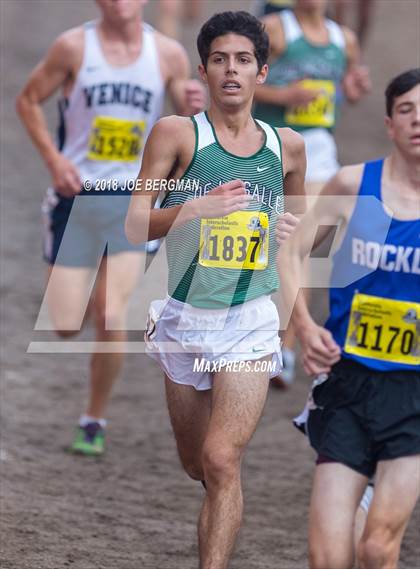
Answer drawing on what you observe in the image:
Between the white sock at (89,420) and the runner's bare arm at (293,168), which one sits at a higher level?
the runner's bare arm at (293,168)

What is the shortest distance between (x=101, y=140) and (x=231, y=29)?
2.41 meters

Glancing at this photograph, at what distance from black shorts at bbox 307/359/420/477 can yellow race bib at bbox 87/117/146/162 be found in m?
2.64

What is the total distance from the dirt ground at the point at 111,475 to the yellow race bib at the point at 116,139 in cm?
155

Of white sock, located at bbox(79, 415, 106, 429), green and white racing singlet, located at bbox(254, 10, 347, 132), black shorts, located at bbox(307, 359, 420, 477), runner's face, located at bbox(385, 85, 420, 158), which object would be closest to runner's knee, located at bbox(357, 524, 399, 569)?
black shorts, located at bbox(307, 359, 420, 477)

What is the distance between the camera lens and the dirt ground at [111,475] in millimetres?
5504

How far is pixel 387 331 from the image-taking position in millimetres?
4598

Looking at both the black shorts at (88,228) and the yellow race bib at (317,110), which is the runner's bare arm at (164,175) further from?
the yellow race bib at (317,110)

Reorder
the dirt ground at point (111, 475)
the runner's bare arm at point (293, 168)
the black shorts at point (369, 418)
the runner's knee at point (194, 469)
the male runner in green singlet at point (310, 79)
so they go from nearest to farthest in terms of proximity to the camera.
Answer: the black shorts at point (369, 418)
the runner's bare arm at point (293, 168)
the runner's knee at point (194, 469)
the dirt ground at point (111, 475)
the male runner in green singlet at point (310, 79)

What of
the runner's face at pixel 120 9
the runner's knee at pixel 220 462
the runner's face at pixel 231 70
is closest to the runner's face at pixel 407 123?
the runner's face at pixel 231 70

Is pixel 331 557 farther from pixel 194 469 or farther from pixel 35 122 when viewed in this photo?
pixel 35 122

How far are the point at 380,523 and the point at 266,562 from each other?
4.02ft

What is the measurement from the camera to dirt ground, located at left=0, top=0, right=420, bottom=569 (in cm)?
550

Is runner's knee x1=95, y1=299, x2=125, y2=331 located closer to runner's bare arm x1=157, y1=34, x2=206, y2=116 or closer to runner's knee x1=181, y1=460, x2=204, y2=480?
runner's bare arm x1=157, y1=34, x2=206, y2=116

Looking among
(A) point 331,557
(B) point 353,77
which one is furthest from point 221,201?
(B) point 353,77
